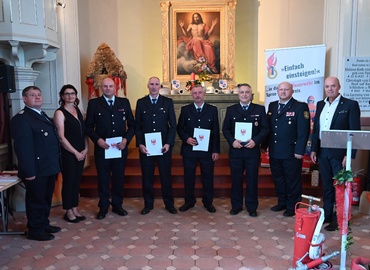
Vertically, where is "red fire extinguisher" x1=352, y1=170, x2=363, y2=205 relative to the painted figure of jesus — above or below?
below

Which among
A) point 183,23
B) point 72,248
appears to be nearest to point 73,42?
point 183,23

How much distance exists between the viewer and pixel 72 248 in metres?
3.33

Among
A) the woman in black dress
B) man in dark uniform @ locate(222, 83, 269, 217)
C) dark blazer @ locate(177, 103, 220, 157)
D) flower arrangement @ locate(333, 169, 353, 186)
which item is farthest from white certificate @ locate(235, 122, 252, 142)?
the woman in black dress

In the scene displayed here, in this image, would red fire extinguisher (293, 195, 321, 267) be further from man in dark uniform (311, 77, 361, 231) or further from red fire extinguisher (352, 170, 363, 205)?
red fire extinguisher (352, 170, 363, 205)

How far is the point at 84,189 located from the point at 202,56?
354 cm

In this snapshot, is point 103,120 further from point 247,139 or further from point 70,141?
point 247,139

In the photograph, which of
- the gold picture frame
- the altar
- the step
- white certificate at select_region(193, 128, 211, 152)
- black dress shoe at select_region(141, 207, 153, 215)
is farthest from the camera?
the gold picture frame

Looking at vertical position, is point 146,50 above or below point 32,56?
above

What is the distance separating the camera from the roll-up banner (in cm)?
495

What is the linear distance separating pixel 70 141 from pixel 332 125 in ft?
8.80

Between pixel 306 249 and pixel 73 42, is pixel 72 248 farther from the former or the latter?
pixel 73 42

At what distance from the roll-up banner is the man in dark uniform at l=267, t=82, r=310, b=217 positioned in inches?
40.8

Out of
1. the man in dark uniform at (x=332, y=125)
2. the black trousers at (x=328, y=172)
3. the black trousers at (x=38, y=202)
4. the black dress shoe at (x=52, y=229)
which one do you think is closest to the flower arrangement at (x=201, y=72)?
the man in dark uniform at (x=332, y=125)

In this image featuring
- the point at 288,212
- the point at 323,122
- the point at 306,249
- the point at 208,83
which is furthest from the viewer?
the point at 208,83
